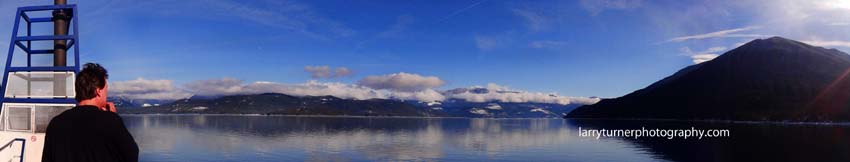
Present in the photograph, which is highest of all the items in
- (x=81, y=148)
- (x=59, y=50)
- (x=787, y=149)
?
(x=59, y=50)

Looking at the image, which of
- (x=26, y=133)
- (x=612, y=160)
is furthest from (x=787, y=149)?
(x=26, y=133)

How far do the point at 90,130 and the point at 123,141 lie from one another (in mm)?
280

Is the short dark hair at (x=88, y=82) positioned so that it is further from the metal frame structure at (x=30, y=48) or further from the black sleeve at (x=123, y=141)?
the metal frame structure at (x=30, y=48)

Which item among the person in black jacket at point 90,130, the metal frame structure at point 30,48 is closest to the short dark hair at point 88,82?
the person in black jacket at point 90,130

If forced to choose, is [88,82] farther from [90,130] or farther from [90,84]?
[90,130]

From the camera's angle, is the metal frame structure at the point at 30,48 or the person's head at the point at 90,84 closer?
the person's head at the point at 90,84

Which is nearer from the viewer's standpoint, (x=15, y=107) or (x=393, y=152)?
(x=15, y=107)

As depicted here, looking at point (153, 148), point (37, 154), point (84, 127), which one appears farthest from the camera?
point (153, 148)

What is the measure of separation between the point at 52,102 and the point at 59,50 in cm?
154

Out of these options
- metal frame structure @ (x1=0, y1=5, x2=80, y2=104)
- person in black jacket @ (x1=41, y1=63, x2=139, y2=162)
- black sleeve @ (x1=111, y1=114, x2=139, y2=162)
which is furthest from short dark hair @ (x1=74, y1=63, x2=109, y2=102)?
metal frame structure @ (x1=0, y1=5, x2=80, y2=104)

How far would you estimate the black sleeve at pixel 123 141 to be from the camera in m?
5.24

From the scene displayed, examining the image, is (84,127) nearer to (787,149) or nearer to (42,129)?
(42,129)

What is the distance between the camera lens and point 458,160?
7538 centimetres

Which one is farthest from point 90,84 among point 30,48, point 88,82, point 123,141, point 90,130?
point 30,48
